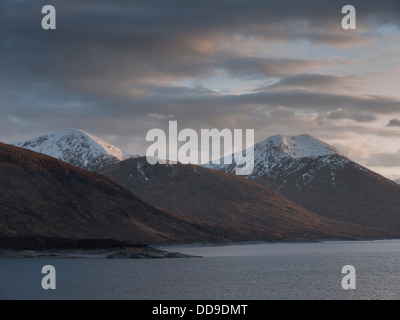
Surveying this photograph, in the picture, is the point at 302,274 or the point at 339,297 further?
the point at 302,274

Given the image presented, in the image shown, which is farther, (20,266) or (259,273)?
(20,266)
